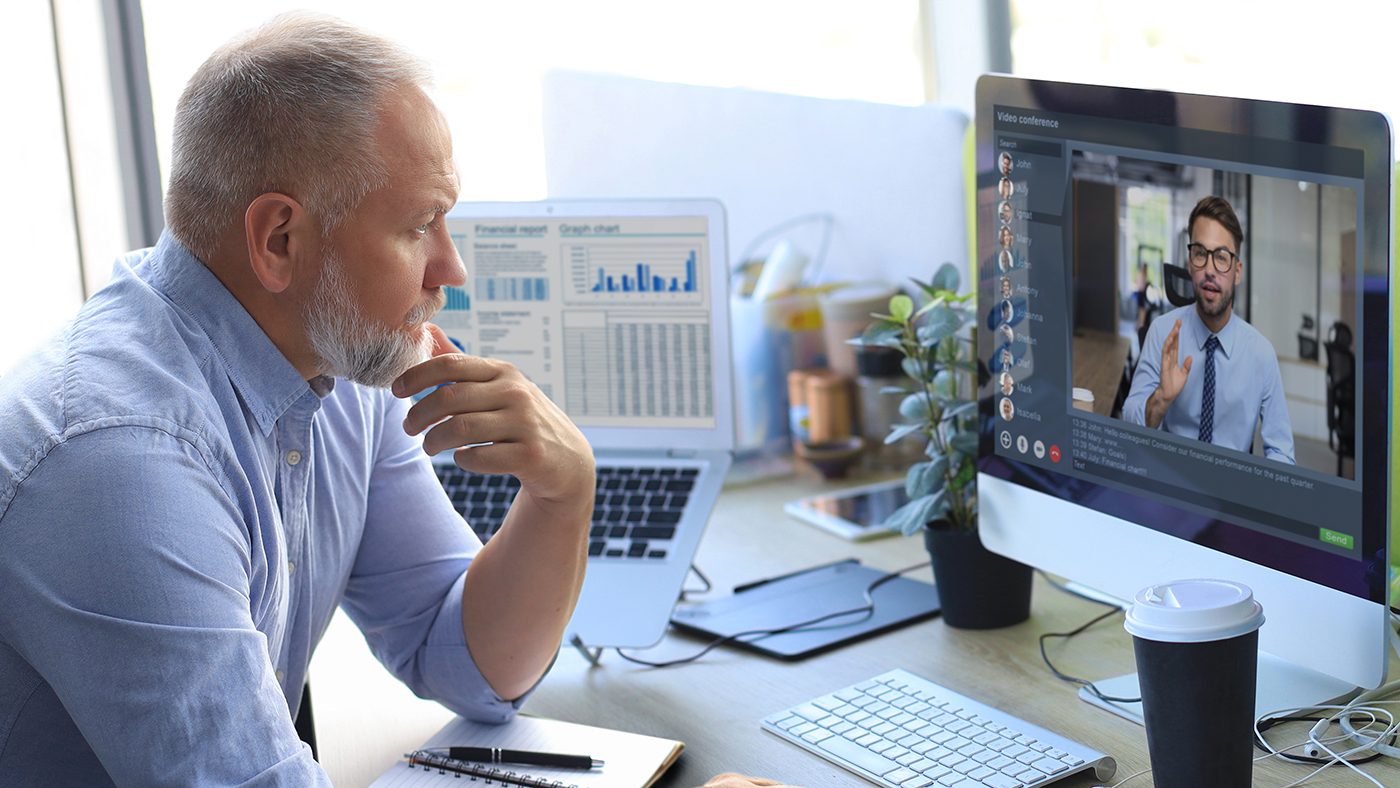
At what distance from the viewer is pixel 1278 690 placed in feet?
3.61

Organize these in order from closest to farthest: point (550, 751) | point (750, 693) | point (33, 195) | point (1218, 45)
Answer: point (550, 751) < point (750, 693) < point (1218, 45) < point (33, 195)

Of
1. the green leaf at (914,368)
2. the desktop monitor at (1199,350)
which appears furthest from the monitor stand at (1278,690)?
the green leaf at (914,368)

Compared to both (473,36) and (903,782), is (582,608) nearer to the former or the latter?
(903,782)

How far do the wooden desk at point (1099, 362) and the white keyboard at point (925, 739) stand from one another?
28cm

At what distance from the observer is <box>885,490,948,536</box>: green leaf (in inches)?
52.1

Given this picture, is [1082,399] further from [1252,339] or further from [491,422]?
[491,422]

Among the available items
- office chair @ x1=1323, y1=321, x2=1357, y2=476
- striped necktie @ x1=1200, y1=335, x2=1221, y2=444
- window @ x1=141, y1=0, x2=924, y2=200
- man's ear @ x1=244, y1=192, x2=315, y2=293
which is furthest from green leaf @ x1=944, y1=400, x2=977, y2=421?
window @ x1=141, y1=0, x2=924, y2=200

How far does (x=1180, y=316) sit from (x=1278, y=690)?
0.32m

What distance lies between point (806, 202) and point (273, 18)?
106 centimetres

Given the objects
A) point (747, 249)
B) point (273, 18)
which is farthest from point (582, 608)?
point (747, 249)

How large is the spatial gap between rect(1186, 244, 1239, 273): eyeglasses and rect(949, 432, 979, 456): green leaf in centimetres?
35

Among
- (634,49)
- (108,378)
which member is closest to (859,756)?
(108,378)

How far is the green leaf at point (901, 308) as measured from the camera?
1362 millimetres

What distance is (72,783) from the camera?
99 centimetres
